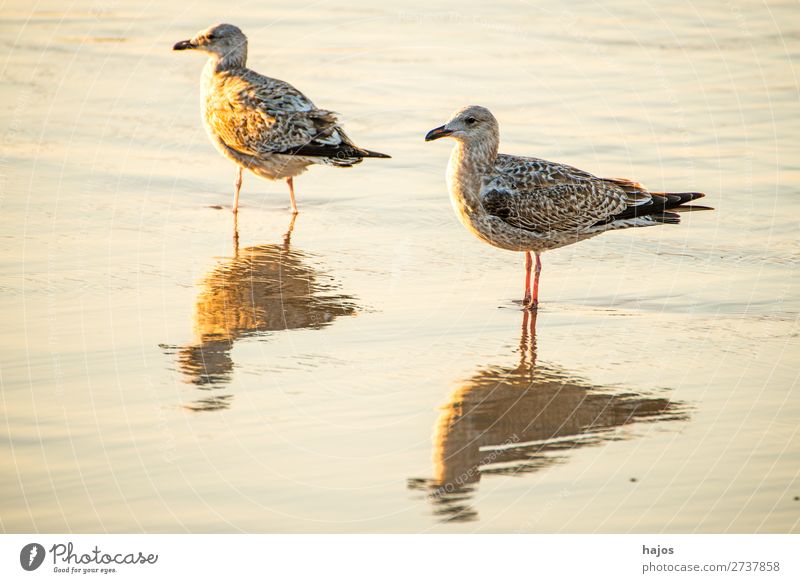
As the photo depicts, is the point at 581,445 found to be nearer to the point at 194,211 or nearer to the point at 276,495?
the point at 276,495

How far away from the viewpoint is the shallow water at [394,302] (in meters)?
6.87

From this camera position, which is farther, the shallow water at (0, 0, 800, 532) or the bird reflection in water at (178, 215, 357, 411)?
the bird reflection in water at (178, 215, 357, 411)

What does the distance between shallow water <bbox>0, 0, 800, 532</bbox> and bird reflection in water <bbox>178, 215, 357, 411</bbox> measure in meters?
0.03

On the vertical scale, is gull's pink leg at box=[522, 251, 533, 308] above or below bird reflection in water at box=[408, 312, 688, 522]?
above

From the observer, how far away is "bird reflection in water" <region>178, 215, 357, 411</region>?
8.44 metres

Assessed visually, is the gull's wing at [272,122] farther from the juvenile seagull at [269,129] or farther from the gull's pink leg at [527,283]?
the gull's pink leg at [527,283]

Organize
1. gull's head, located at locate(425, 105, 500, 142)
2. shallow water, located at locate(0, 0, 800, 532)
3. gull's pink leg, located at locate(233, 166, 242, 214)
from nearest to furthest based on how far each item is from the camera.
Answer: shallow water, located at locate(0, 0, 800, 532) → gull's head, located at locate(425, 105, 500, 142) → gull's pink leg, located at locate(233, 166, 242, 214)

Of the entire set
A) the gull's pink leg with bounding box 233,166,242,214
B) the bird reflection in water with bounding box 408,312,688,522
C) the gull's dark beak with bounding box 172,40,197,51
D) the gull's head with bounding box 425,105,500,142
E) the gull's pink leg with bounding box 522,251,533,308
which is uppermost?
the gull's dark beak with bounding box 172,40,197,51

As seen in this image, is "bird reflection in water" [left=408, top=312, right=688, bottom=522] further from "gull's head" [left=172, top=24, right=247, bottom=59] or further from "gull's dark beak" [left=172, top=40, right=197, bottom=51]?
"gull's dark beak" [left=172, top=40, right=197, bottom=51]

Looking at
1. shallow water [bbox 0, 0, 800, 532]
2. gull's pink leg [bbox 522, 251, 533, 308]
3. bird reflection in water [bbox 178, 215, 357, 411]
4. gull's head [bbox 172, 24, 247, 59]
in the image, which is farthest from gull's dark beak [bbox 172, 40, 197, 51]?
gull's pink leg [bbox 522, 251, 533, 308]

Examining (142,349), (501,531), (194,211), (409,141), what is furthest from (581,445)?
(409,141)

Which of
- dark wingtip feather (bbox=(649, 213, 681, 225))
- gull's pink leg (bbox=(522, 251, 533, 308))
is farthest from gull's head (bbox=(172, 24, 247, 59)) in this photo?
dark wingtip feather (bbox=(649, 213, 681, 225))
